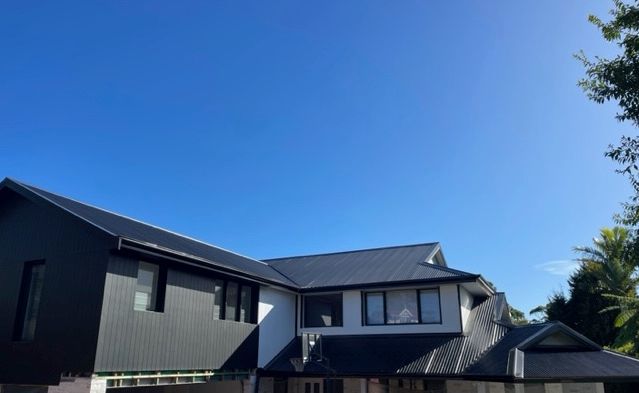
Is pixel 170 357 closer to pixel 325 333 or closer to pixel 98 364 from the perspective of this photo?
pixel 98 364

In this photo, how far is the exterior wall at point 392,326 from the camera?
1544 centimetres

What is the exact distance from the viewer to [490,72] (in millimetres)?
13180

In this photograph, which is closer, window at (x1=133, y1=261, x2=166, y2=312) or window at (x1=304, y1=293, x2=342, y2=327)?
window at (x1=133, y1=261, x2=166, y2=312)

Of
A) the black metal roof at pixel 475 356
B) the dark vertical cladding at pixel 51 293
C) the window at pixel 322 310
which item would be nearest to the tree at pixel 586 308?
the black metal roof at pixel 475 356

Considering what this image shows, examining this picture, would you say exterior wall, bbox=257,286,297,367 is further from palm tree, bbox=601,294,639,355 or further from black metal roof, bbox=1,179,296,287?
palm tree, bbox=601,294,639,355

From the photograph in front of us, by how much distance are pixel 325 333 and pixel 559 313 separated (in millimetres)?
13018

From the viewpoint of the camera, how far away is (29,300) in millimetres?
12500

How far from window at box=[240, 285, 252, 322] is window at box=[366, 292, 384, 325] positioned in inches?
161

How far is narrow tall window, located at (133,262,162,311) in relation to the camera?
1221 cm

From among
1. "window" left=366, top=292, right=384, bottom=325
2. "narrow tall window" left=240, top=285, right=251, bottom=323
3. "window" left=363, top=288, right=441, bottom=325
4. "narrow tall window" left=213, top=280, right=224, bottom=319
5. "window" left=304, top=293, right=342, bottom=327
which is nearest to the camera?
"narrow tall window" left=213, top=280, right=224, bottom=319

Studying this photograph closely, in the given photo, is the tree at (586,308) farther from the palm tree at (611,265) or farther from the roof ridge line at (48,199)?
the roof ridge line at (48,199)

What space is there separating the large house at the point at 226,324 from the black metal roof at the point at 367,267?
11cm

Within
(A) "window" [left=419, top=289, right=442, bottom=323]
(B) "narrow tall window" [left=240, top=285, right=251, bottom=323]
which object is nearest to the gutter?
(B) "narrow tall window" [left=240, top=285, right=251, bottom=323]

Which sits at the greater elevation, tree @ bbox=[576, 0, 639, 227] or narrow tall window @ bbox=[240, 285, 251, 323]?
tree @ bbox=[576, 0, 639, 227]
